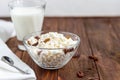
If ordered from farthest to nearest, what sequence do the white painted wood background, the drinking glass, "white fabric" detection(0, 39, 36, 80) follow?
the white painted wood background, the drinking glass, "white fabric" detection(0, 39, 36, 80)

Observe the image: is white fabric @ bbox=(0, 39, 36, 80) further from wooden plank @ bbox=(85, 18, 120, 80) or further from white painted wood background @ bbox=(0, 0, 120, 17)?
white painted wood background @ bbox=(0, 0, 120, 17)

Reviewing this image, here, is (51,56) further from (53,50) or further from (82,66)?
(82,66)

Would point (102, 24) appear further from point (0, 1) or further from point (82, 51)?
point (0, 1)

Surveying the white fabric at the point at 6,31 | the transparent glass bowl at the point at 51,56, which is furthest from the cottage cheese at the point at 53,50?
the white fabric at the point at 6,31

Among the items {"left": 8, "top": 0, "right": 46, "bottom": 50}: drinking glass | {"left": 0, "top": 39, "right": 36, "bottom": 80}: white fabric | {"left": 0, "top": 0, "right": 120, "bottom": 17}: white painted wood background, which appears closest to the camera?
{"left": 0, "top": 39, "right": 36, "bottom": 80}: white fabric

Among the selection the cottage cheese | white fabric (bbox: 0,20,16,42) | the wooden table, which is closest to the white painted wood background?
the wooden table

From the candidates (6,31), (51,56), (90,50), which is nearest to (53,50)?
(51,56)

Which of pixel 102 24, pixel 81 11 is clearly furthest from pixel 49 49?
pixel 81 11
